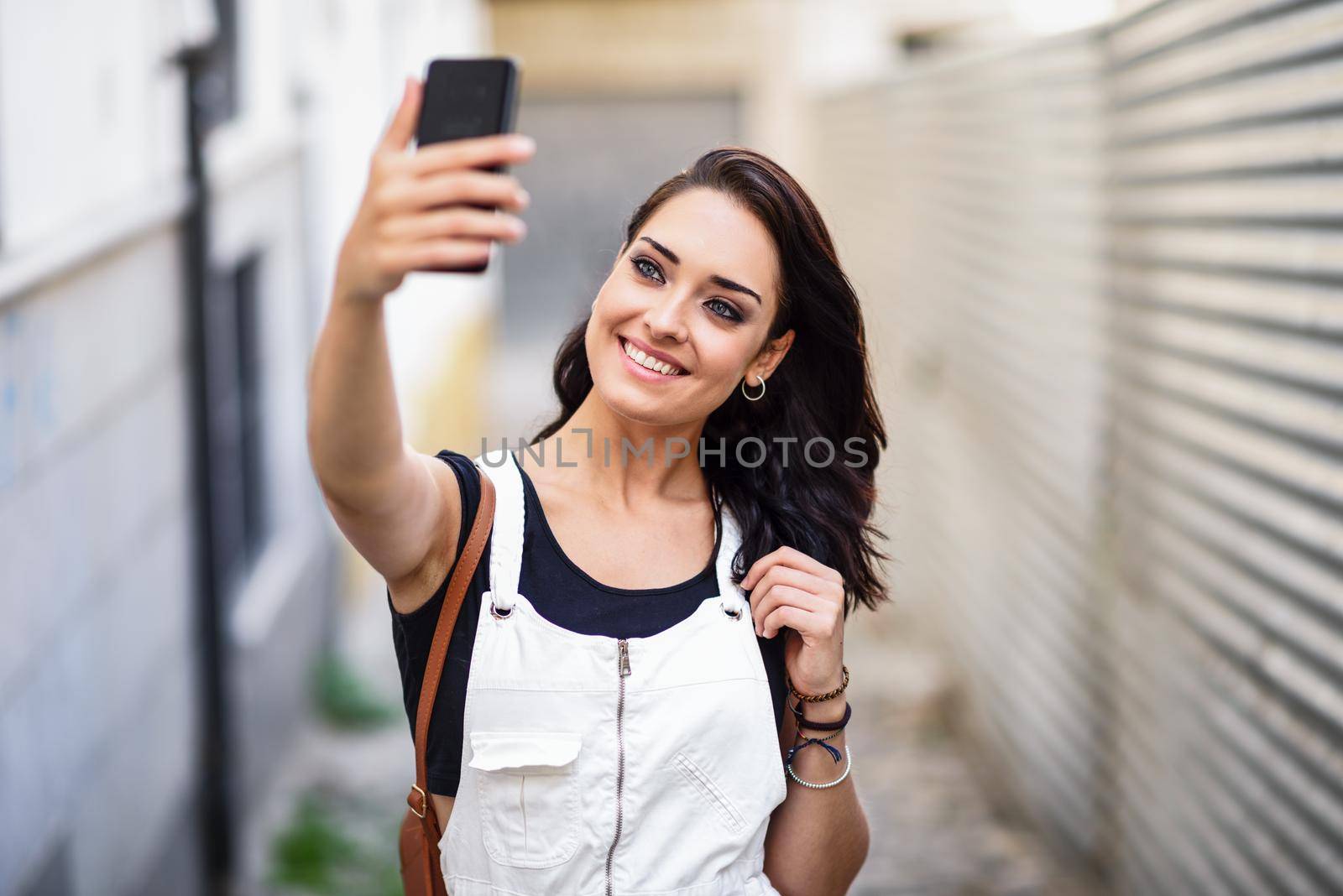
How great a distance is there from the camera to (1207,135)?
346cm

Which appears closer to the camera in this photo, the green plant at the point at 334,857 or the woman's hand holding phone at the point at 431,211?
the woman's hand holding phone at the point at 431,211

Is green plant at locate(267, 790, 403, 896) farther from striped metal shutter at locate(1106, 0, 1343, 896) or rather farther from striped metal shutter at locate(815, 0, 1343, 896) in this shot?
striped metal shutter at locate(1106, 0, 1343, 896)

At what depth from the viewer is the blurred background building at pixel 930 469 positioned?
9.70 feet

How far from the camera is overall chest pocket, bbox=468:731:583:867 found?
1735 millimetres

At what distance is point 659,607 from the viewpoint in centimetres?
185

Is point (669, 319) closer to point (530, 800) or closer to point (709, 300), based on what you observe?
point (709, 300)

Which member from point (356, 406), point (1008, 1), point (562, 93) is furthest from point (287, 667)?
point (562, 93)

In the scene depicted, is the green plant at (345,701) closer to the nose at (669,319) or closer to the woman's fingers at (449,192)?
the nose at (669,319)

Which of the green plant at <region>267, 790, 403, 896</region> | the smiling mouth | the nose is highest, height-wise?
the nose

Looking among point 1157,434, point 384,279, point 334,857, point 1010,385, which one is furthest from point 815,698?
point 1010,385

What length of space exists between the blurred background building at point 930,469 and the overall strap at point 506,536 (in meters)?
0.44

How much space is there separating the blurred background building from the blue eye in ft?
1.05

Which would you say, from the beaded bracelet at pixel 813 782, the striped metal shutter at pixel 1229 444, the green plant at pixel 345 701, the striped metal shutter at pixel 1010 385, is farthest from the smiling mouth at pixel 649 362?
the green plant at pixel 345 701

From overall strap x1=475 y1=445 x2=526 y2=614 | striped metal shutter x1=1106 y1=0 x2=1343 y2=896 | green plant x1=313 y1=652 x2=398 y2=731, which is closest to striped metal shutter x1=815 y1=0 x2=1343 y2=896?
striped metal shutter x1=1106 y1=0 x2=1343 y2=896
